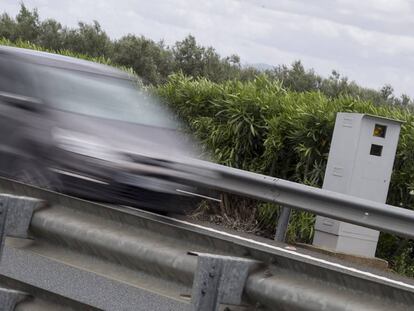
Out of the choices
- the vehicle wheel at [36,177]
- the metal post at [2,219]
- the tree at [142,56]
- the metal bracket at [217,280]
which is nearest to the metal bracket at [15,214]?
the metal post at [2,219]

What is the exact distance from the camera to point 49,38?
39.5 metres

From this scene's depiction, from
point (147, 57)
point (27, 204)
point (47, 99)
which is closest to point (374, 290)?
point (27, 204)

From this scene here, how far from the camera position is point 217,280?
3.71 m

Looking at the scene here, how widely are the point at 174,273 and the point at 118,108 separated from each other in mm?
6607

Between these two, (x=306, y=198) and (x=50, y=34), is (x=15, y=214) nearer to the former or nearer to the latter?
(x=306, y=198)

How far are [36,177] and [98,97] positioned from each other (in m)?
1.42

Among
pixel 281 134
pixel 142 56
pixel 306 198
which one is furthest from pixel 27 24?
pixel 306 198

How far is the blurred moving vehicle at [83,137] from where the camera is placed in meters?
9.02

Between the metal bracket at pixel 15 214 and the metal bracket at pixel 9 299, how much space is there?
19 centimetres

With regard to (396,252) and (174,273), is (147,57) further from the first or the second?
(174,273)

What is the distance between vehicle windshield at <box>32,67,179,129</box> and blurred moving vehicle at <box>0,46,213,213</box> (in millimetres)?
12

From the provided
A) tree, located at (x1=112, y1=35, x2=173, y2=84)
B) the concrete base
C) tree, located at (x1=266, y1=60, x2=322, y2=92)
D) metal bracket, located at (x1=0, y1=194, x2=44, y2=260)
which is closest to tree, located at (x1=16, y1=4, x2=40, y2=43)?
tree, located at (x1=112, y1=35, x2=173, y2=84)

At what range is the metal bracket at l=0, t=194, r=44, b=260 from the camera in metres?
4.25

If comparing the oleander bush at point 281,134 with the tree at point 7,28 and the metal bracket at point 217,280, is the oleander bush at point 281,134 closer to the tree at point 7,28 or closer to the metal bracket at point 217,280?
the metal bracket at point 217,280
